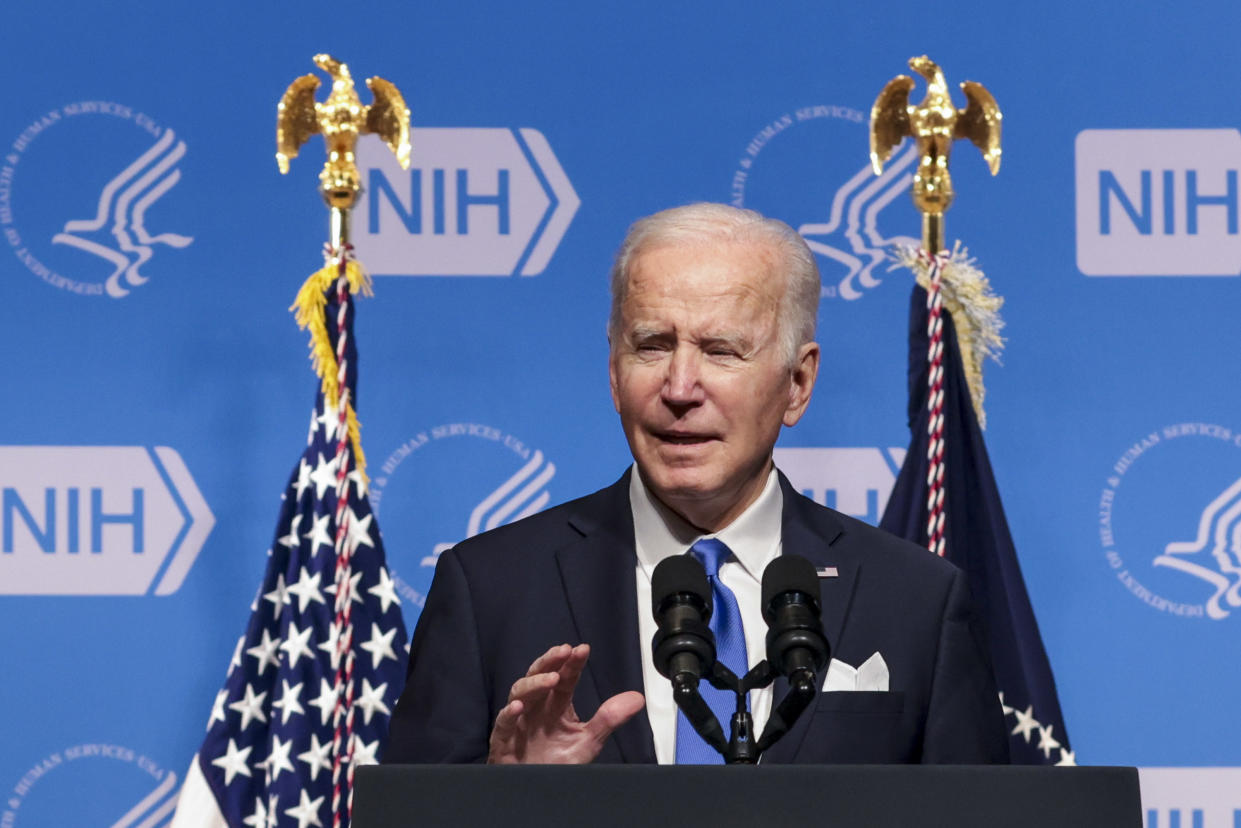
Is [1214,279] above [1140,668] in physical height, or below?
above

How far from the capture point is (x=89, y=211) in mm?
3375

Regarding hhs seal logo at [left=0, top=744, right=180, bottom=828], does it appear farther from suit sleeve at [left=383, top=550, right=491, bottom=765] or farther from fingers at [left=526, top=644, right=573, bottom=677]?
fingers at [left=526, top=644, right=573, bottom=677]

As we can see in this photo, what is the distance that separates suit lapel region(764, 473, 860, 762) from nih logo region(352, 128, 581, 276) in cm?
147

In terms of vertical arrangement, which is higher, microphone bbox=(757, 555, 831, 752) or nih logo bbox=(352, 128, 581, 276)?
nih logo bbox=(352, 128, 581, 276)

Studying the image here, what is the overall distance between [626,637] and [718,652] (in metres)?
0.12

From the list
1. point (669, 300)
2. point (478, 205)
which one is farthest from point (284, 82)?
point (669, 300)

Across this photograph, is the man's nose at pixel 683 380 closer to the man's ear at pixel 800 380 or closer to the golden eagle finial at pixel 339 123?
the man's ear at pixel 800 380

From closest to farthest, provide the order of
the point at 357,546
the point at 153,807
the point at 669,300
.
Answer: the point at 669,300 < the point at 357,546 < the point at 153,807

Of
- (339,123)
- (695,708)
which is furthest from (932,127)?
(695,708)

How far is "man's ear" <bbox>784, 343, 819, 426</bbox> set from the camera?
6.60ft

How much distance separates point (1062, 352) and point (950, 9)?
808 millimetres

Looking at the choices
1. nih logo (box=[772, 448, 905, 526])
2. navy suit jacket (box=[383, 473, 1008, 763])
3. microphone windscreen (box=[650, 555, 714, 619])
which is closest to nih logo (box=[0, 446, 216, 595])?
nih logo (box=[772, 448, 905, 526])

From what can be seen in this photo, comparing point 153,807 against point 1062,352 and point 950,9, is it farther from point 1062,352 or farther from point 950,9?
point 950,9

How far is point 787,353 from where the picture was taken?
1.97 metres
